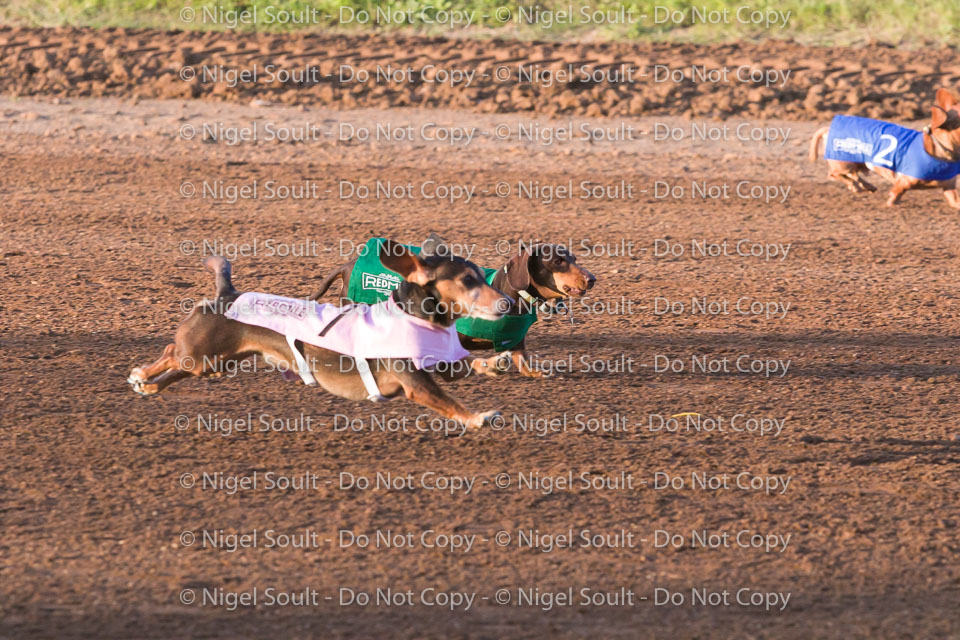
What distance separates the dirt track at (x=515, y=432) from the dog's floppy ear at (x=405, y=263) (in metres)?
0.98

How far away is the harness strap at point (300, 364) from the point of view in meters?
6.15

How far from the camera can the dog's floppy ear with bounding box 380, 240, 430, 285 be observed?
5793mm

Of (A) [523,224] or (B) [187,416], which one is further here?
(A) [523,224]

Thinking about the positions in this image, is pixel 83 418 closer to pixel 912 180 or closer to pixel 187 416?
pixel 187 416

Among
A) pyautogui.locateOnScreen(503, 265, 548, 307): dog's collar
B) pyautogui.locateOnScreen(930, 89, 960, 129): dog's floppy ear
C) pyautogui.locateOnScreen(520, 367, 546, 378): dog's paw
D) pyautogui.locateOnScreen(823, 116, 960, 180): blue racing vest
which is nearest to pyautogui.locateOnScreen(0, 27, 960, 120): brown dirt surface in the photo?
pyautogui.locateOnScreen(823, 116, 960, 180): blue racing vest

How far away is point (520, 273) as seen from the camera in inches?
272

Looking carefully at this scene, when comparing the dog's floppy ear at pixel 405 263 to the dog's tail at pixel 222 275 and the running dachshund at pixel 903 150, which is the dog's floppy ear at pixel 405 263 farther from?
the running dachshund at pixel 903 150

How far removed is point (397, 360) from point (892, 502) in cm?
239

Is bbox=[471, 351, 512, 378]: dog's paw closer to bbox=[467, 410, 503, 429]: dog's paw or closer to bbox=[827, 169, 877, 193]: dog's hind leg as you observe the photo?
bbox=[467, 410, 503, 429]: dog's paw

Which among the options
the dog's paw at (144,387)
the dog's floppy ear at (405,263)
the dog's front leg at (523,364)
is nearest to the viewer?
the dog's floppy ear at (405,263)

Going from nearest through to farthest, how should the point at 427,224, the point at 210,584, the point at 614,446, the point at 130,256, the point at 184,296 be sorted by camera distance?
the point at 210,584, the point at 614,446, the point at 184,296, the point at 130,256, the point at 427,224

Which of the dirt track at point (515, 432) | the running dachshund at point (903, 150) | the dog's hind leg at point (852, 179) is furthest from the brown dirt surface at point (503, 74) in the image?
the running dachshund at point (903, 150)

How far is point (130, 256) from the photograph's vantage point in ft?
33.3

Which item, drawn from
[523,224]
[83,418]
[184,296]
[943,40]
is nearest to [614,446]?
[83,418]
